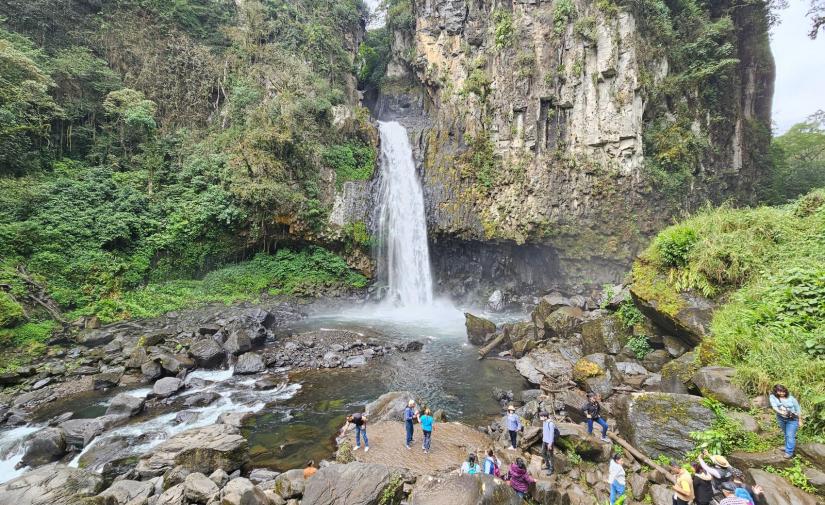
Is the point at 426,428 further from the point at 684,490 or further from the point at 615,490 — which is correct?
the point at 684,490

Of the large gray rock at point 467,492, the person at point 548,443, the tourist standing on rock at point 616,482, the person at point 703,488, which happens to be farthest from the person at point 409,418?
the person at point 703,488

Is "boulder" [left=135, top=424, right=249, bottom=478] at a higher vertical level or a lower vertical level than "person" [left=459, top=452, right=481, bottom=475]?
lower

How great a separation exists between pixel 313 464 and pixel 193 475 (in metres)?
2.33

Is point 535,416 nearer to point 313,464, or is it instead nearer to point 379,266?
point 313,464

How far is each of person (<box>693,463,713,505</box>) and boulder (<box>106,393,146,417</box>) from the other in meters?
12.8

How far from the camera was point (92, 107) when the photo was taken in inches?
756

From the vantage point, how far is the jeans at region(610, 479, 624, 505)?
5645 millimetres

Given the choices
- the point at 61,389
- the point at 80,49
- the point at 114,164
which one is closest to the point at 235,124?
the point at 114,164

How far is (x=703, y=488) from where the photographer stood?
4648 mm

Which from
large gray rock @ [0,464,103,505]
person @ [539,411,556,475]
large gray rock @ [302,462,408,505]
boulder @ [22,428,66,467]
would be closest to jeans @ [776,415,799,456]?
person @ [539,411,556,475]

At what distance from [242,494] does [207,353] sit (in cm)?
827

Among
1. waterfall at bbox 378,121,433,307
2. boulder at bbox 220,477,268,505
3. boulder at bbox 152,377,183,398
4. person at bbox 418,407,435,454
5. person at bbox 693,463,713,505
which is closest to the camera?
person at bbox 693,463,713,505

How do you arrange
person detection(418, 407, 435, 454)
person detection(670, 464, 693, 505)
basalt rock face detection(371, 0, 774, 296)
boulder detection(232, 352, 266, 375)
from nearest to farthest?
person detection(670, 464, 693, 505) → person detection(418, 407, 435, 454) → boulder detection(232, 352, 266, 375) → basalt rock face detection(371, 0, 774, 296)

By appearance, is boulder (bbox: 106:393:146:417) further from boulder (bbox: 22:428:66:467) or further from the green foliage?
the green foliage
